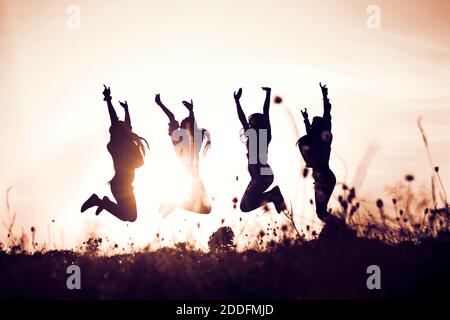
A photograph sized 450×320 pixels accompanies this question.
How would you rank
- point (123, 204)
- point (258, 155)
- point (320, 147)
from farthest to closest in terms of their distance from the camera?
point (123, 204), point (258, 155), point (320, 147)

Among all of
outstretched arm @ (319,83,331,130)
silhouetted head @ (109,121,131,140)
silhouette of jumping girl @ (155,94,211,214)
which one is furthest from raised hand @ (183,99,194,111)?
outstretched arm @ (319,83,331,130)

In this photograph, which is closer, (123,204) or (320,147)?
(320,147)

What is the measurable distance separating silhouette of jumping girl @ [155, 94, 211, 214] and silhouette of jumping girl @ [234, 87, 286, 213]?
82cm

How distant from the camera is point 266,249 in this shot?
7.72 meters

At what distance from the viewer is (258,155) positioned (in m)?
10.7

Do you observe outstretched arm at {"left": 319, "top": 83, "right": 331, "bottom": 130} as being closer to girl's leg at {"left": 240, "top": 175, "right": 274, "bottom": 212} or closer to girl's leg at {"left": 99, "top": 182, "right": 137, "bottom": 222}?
girl's leg at {"left": 240, "top": 175, "right": 274, "bottom": 212}

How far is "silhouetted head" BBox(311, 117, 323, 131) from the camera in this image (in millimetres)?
10492

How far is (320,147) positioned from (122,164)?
415 cm

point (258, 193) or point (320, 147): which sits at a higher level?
point (320, 147)

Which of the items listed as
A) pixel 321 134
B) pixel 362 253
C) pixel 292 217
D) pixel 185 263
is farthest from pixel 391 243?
pixel 321 134

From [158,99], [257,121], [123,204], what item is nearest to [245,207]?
[257,121]

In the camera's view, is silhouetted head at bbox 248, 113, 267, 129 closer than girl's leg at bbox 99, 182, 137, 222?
Yes

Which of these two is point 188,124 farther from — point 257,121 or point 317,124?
point 317,124

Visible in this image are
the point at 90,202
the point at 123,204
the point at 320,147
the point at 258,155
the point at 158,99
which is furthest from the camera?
the point at 90,202
